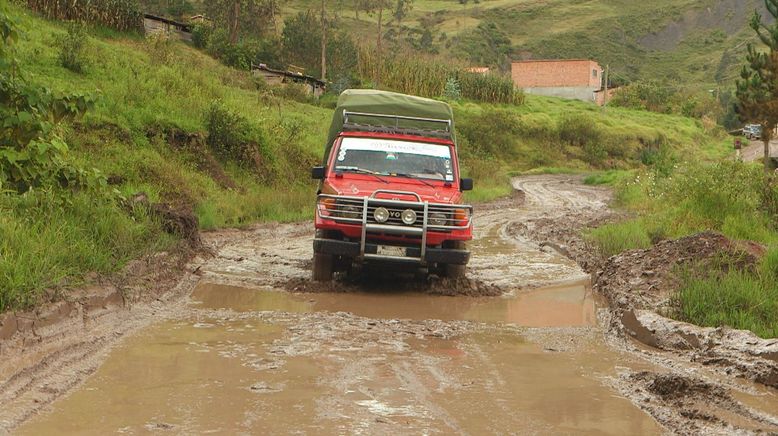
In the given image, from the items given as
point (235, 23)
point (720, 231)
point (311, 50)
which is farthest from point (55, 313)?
point (311, 50)

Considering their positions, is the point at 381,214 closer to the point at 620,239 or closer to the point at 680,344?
the point at 680,344

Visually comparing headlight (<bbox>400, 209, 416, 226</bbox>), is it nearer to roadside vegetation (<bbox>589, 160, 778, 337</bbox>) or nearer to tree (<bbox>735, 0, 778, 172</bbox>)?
roadside vegetation (<bbox>589, 160, 778, 337</bbox>)

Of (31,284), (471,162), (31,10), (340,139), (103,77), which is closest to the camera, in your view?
(31,284)

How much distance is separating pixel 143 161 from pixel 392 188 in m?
9.30

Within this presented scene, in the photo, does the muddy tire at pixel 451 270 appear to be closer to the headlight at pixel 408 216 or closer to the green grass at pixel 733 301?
the headlight at pixel 408 216

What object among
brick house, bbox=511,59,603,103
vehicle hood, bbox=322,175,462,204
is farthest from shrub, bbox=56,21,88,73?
brick house, bbox=511,59,603,103

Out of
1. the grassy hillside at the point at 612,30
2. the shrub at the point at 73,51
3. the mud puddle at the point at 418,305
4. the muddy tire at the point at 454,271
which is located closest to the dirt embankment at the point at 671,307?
the mud puddle at the point at 418,305

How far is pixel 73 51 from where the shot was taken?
22.6m

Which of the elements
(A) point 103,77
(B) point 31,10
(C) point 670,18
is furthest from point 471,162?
(C) point 670,18

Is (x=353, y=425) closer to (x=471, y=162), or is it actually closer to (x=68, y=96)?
(x=68, y=96)

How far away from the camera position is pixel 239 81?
121ft

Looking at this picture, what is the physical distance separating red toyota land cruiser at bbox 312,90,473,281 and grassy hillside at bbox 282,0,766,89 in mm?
94887

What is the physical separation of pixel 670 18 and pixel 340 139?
150 metres

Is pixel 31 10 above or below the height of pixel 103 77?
above
